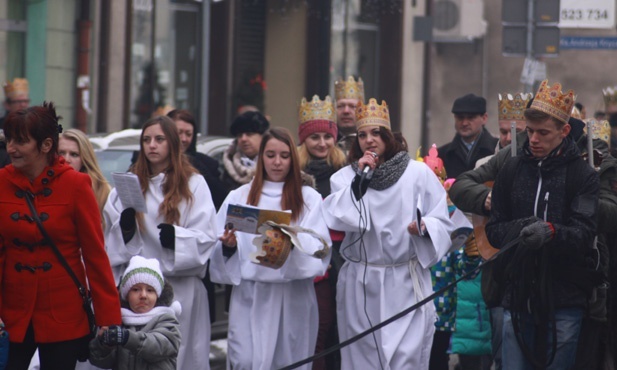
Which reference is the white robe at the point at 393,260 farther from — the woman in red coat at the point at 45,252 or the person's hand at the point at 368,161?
the woman in red coat at the point at 45,252

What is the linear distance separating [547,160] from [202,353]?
2.82m

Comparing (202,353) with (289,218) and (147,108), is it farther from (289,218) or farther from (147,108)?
(147,108)

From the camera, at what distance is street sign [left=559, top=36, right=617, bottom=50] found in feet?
65.8

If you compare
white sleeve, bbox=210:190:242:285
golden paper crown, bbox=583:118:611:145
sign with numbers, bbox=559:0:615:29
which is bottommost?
white sleeve, bbox=210:190:242:285

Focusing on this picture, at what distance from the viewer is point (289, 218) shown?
8633mm

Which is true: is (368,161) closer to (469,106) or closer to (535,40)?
(469,106)

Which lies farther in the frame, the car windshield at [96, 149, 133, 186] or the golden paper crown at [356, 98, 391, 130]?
the car windshield at [96, 149, 133, 186]

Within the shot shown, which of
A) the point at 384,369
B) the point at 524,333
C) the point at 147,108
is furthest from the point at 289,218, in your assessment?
the point at 147,108

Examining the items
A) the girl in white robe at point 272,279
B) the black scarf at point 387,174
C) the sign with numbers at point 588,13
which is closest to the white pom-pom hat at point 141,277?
the girl in white robe at point 272,279

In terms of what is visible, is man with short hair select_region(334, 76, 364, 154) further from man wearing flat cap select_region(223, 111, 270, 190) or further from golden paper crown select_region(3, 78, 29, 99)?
golden paper crown select_region(3, 78, 29, 99)

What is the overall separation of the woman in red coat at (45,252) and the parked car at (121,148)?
504 cm

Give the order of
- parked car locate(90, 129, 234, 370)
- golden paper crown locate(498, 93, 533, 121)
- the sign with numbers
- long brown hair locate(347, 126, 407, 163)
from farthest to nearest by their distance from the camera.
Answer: the sign with numbers, parked car locate(90, 129, 234, 370), golden paper crown locate(498, 93, 533, 121), long brown hair locate(347, 126, 407, 163)

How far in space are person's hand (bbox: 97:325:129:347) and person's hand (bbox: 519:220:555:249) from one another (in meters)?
2.04

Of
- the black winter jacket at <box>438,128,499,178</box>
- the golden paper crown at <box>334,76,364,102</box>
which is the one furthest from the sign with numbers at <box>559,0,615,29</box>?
the black winter jacket at <box>438,128,499,178</box>
